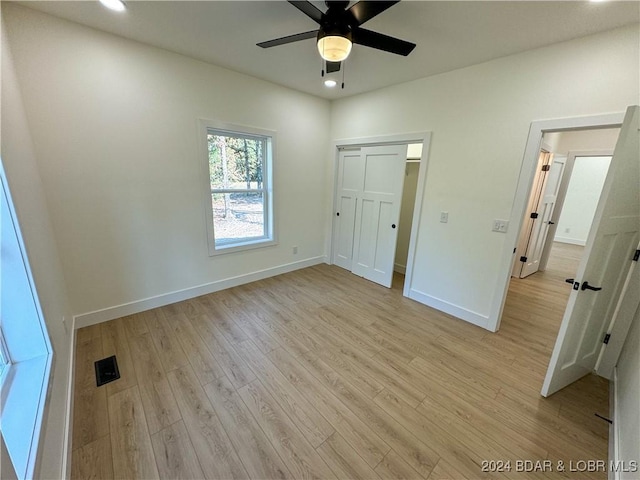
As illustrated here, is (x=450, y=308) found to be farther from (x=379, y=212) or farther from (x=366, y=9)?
(x=366, y=9)

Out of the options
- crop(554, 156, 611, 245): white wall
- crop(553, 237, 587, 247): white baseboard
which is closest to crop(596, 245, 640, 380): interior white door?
crop(554, 156, 611, 245): white wall

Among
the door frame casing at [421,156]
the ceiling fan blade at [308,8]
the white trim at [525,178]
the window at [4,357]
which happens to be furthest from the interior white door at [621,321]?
the window at [4,357]

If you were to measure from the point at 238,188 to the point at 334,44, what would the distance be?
222 cm

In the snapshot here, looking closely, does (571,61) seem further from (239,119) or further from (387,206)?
(239,119)

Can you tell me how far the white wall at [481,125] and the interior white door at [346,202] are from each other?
0.55 meters

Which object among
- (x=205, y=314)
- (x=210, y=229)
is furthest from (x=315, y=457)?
(x=210, y=229)

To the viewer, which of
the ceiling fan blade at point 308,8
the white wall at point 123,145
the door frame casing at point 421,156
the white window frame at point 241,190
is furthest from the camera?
the door frame casing at point 421,156

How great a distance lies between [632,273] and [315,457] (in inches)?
105

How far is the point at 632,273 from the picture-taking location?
1953 millimetres

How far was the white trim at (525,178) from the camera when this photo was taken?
6.51ft

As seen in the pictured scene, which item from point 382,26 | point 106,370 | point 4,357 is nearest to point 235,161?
point 382,26

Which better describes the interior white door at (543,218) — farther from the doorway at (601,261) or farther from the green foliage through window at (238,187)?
the green foliage through window at (238,187)

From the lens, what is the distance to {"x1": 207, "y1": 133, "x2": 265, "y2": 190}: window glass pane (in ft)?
10.2

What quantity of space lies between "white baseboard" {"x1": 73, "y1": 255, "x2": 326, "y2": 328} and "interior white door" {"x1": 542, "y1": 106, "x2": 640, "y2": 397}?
3.20 m
